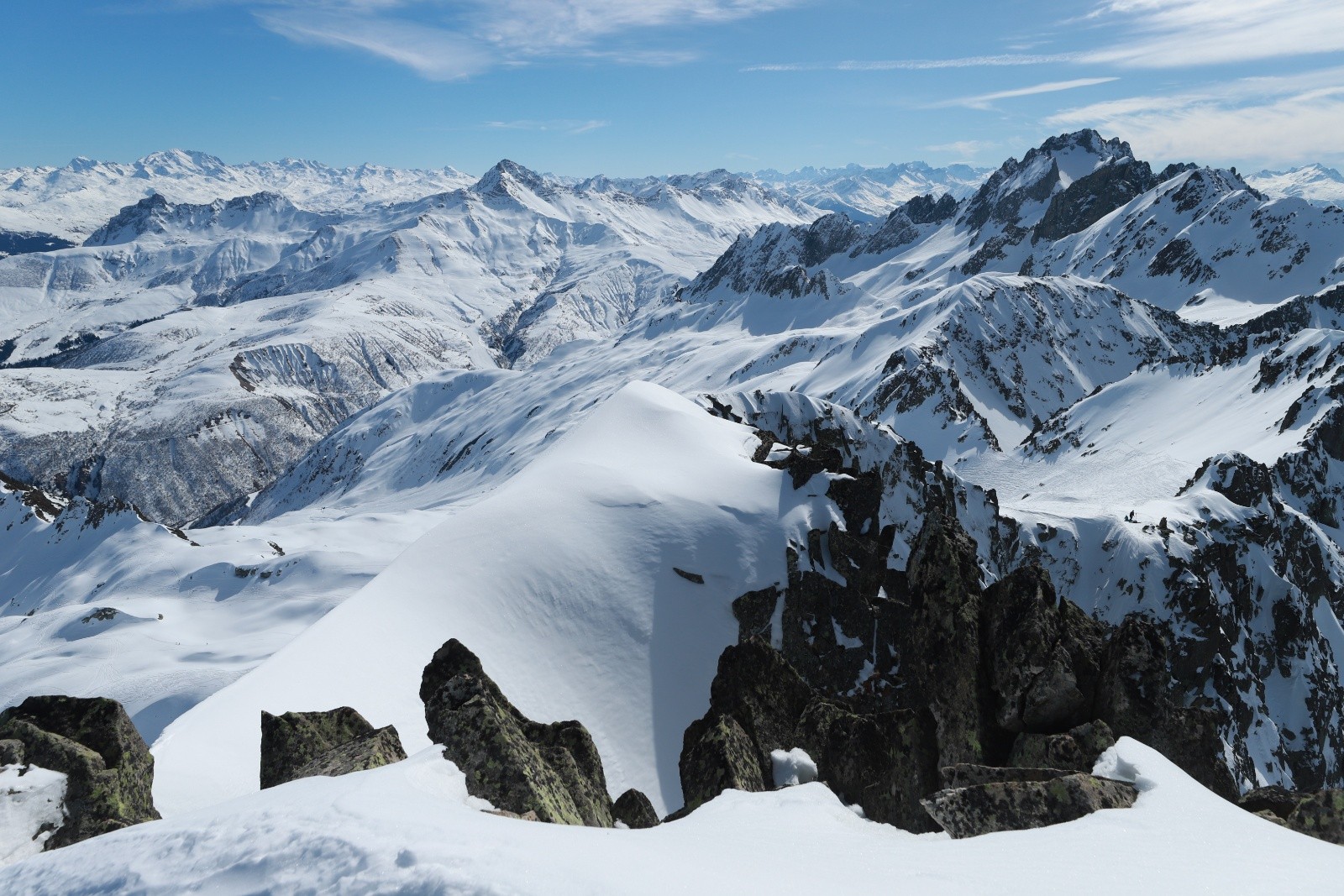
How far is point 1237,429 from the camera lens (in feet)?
364

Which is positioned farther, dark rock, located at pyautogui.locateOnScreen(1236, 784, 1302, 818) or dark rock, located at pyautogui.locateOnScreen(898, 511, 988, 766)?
dark rock, located at pyautogui.locateOnScreen(898, 511, 988, 766)

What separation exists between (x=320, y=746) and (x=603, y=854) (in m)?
10.6

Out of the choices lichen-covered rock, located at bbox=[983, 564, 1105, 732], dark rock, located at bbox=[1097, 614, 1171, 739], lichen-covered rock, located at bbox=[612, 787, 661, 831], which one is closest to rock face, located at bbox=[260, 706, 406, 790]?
lichen-covered rock, located at bbox=[612, 787, 661, 831]

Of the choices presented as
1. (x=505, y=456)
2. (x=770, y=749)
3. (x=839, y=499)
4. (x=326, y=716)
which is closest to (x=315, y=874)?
(x=326, y=716)

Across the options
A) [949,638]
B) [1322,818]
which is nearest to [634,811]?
[949,638]

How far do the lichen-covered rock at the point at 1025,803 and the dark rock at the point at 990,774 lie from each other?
0.43 m

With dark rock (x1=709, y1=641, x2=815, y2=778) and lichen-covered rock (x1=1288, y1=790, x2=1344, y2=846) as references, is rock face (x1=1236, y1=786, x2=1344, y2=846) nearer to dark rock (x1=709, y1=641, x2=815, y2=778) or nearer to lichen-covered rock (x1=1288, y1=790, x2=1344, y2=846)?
lichen-covered rock (x1=1288, y1=790, x2=1344, y2=846)

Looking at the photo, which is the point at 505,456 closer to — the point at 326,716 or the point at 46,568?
the point at 46,568

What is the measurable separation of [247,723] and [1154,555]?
76.7 metres

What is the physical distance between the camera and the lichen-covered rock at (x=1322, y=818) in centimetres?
1493

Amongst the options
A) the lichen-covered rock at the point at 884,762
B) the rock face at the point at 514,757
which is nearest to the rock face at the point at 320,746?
the rock face at the point at 514,757

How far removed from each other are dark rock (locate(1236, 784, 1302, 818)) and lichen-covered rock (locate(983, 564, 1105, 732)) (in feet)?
14.1

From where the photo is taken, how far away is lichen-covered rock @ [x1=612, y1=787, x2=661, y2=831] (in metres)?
19.0

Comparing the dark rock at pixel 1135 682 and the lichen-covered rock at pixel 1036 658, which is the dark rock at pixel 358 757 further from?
the dark rock at pixel 1135 682
